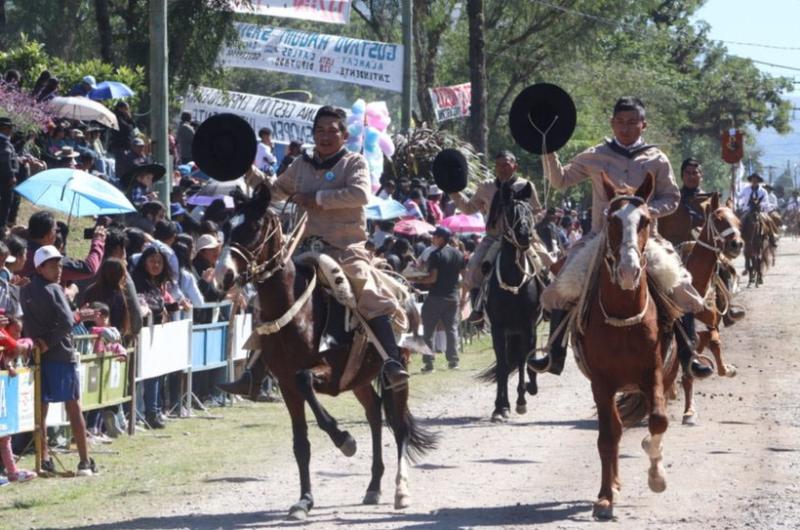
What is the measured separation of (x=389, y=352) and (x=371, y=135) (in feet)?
53.2

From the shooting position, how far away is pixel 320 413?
1059cm

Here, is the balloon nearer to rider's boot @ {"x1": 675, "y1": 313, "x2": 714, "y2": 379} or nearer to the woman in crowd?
the woman in crowd

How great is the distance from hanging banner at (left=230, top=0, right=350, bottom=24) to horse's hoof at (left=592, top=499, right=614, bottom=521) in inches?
794

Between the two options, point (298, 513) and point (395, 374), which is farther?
point (395, 374)

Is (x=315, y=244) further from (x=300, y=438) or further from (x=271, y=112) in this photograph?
(x=271, y=112)

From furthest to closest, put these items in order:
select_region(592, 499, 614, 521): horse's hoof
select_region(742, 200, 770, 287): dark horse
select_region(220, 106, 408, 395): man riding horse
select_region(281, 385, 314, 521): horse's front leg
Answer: select_region(742, 200, 770, 287): dark horse, select_region(220, 106, 408, 395): man riding horse, select_region(281, 385, 314, 521): horse's front leg, select_region(592, 499, 614, 521): horse's hoof

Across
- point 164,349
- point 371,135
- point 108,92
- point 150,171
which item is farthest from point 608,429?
point 371,135

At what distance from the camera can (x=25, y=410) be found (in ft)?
41.2

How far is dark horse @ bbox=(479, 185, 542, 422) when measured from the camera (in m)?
16.5

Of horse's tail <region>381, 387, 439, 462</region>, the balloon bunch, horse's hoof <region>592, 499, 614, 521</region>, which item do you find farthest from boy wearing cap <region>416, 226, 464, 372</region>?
horse's hoof <region>592, 499, 614, 521</region>

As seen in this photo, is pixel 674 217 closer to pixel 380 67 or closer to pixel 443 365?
pixel 443 365

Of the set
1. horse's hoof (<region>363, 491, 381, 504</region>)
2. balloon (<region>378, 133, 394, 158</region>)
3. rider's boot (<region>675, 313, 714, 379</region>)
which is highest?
balloon (<region>378, 133, 394, 158</region>)

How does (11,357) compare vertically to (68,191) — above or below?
below

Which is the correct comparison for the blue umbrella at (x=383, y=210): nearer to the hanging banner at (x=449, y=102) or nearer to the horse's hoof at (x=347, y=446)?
the horse's hoof at (x=347, y=446)
